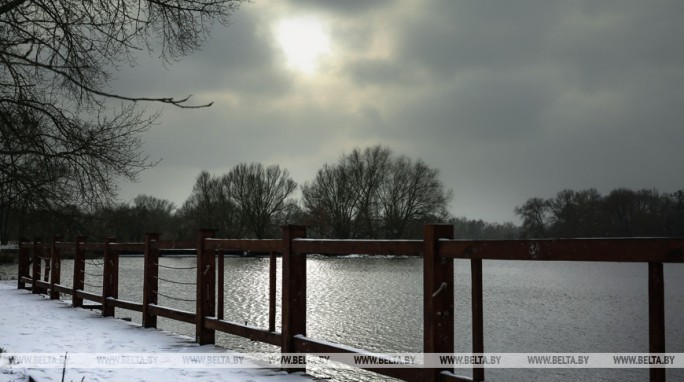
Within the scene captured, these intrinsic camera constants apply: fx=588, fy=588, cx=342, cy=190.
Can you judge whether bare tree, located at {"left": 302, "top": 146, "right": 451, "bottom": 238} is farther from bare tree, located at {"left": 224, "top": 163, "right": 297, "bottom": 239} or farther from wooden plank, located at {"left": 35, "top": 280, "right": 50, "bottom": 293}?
wooden plank, located at {"left": 35, "top": 280, "right": 50, "bottom": 293}

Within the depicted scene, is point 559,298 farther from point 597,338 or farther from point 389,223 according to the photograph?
point 389,223

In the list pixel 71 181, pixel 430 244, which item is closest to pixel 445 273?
pixel 430 244

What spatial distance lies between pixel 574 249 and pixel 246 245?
4.02 meters

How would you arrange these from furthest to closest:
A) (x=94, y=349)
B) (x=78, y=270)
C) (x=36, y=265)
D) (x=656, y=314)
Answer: (x=36, y=265) < (x=78, y=270) < (x=94, y=349) < (x=656, y=314)

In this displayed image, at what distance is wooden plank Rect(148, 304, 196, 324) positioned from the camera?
726cm

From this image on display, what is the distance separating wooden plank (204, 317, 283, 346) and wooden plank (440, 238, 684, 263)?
7.74ft

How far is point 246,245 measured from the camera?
262 inches

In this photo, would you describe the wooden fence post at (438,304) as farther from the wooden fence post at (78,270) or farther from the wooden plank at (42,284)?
the wooden plank at (42,284)

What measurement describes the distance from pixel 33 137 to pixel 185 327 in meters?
7.06

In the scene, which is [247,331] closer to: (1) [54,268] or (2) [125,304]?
(2) [125,304]

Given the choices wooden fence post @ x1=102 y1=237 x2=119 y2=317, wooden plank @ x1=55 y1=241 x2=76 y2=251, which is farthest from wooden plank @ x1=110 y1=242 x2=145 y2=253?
wooden plank @ x1=55 y1=241 x2=76 y2=251

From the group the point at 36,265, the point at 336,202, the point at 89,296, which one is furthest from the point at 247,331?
the point at 336,202

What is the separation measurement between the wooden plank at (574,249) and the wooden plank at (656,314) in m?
0.08

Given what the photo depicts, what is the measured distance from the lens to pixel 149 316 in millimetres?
8305
